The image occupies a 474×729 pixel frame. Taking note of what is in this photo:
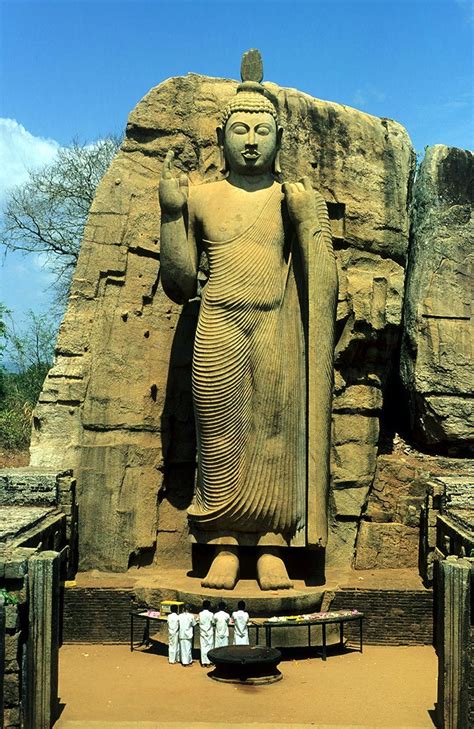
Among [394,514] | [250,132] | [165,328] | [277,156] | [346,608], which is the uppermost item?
[250,132]

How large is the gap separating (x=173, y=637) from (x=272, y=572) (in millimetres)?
1297

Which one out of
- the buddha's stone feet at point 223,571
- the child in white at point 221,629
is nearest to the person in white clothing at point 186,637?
the child in white at point 221,629

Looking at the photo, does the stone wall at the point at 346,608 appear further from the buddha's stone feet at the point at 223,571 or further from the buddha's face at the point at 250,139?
the buddha's face at the point at 250,139

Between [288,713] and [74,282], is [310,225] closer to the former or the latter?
[74,282]

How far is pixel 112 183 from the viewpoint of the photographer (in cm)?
1139

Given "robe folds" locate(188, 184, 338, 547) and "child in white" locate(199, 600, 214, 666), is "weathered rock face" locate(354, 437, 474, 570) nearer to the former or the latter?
"robe folds" locate(188, 184, 338, 547)

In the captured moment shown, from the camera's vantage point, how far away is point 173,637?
29.2 feet

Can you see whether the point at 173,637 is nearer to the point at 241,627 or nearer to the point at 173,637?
the point at 173,637

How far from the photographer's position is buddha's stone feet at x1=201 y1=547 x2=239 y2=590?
9594 millimetres

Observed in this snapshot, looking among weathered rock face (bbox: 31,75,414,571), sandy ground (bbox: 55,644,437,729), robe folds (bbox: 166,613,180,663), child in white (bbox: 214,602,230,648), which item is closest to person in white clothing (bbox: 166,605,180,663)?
robe folds (bbox: 166,613,180,663)

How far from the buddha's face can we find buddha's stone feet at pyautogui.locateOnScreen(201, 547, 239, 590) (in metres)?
3.81

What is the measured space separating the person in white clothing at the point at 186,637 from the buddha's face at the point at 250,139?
4.43 meters

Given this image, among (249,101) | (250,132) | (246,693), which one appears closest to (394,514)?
(246,693)

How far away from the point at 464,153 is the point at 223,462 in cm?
539
